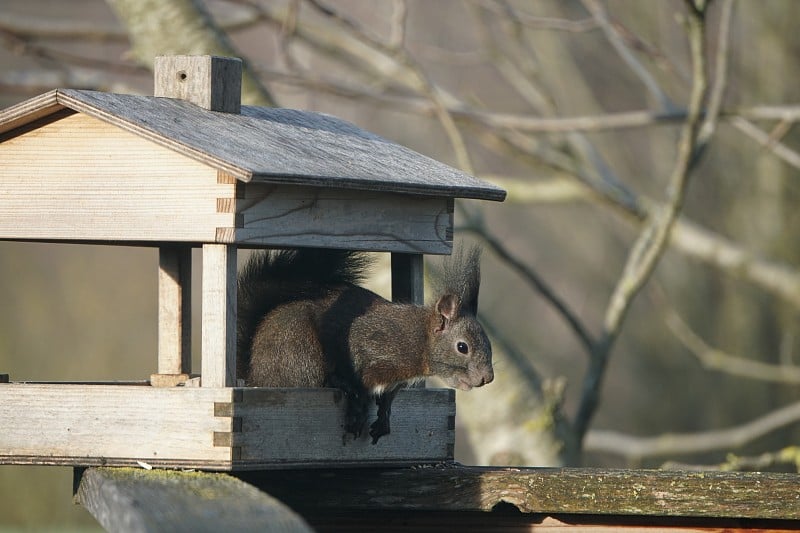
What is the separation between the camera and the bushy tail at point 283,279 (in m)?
3.62

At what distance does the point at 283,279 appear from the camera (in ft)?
12.2

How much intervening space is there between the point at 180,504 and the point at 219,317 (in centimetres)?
71

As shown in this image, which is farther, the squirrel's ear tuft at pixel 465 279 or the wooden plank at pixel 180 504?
the squirrel's ear tuft at pixel 465 279

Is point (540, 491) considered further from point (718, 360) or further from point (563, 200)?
point (718, 360)

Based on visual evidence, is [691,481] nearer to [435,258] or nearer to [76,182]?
[76,182]

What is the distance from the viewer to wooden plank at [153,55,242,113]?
3492 mm

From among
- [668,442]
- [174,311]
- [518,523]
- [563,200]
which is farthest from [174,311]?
[668,442]

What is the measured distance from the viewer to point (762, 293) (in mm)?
12094

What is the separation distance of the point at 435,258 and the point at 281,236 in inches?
121

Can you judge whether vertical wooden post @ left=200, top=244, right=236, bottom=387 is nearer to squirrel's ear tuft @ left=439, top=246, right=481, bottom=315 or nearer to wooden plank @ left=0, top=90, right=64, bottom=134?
wooden plank @ left=0, top=90, right=64, bottom=134

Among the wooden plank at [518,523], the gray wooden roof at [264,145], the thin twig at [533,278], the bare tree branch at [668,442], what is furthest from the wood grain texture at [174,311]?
the bare tree branch at [668,442]

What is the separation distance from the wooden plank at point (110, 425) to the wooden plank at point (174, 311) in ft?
2.28

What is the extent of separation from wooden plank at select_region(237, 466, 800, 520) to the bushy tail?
18.0 inches

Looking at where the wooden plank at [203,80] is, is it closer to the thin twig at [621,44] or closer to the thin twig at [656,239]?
the thin twig at [656,239]
